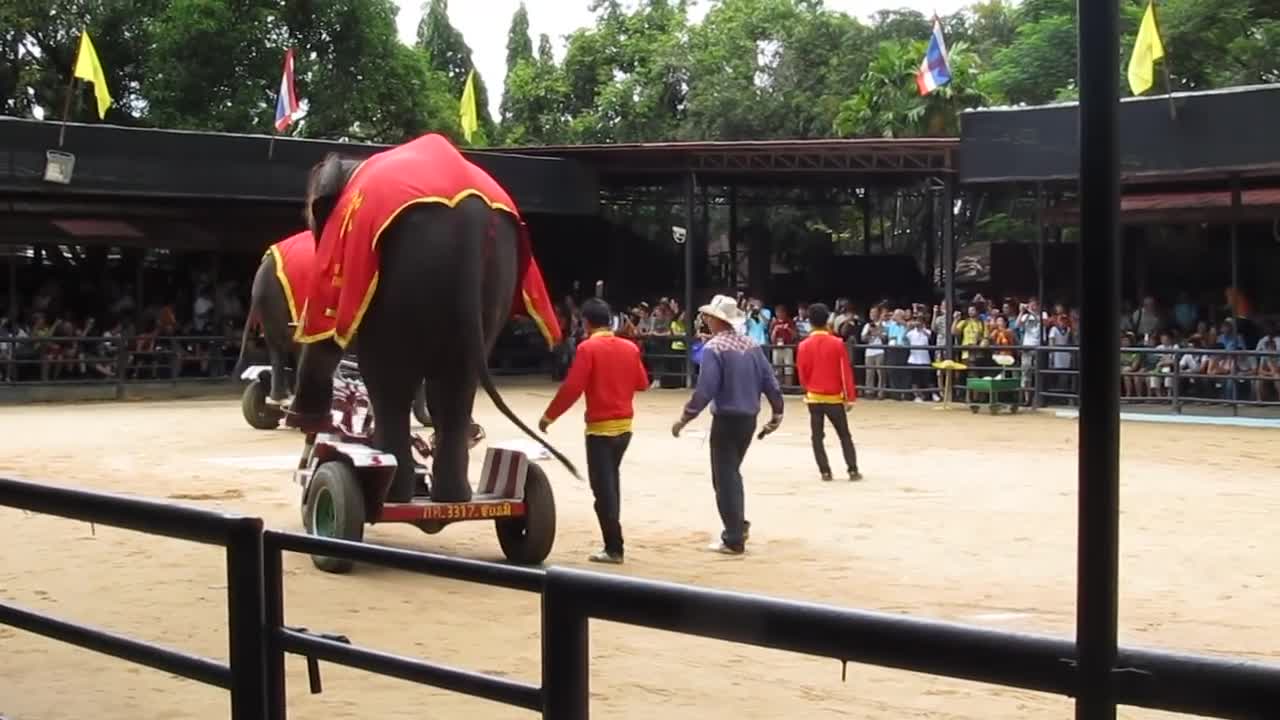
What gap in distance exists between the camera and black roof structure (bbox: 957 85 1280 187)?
2056 centimetres

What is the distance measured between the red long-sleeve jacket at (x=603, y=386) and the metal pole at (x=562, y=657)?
6.72m

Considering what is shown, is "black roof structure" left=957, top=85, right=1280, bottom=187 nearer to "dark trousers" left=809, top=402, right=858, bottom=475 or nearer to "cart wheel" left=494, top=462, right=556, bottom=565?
"dark trousers" left=809, top=402, right=858, bottom=475

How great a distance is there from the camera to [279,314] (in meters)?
15.4

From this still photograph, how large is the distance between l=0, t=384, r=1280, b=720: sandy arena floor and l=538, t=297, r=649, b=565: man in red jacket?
0.99 feet

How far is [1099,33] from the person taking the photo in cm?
221

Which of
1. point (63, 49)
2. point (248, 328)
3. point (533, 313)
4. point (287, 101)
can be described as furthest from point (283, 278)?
point (63, 49)

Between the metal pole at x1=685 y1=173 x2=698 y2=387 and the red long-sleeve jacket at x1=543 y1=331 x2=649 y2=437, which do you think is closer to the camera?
the red long-sleeve jacket at x1=543 y1=331 x2=649 y2=437

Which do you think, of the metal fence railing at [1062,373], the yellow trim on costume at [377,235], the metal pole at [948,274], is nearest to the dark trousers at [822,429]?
the yellow trim on costume at [377,235]

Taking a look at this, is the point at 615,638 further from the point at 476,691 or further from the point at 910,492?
the point at 910,492

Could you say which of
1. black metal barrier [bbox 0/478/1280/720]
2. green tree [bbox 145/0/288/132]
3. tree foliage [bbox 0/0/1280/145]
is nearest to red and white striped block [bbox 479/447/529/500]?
black metal barrier [bbox 0/478/1280/720]

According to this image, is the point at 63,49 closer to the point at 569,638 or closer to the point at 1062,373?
the point at 1062,373

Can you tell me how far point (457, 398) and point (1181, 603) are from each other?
4026mm

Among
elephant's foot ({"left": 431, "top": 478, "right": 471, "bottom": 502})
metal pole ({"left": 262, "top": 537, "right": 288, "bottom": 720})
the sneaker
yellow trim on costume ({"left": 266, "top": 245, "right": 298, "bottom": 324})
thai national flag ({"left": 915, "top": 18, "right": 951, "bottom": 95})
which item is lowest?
the sneaker

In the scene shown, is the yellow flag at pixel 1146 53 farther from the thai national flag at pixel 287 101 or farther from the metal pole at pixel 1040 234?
the thai national flag at pixel 287 101
